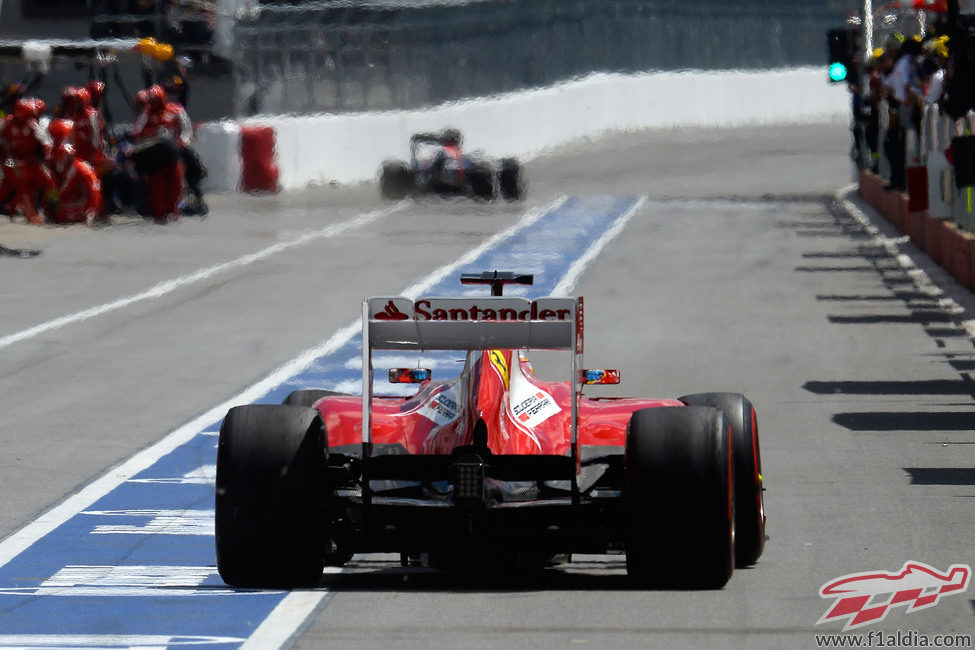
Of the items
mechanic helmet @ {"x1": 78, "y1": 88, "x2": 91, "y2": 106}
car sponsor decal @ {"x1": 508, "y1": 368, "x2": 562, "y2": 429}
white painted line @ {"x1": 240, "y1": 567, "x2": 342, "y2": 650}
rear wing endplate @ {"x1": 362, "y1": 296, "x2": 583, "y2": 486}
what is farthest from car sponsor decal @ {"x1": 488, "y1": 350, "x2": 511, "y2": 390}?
mechanic helmet @ {"x1": 78, "y1": 88, "x2": 91, "y2": 106}

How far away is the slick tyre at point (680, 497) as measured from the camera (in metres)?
7.38

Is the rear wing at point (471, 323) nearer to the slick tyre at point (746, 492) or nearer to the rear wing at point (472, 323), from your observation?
the rear wing at point (472, 323)

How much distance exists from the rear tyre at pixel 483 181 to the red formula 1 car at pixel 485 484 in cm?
2549

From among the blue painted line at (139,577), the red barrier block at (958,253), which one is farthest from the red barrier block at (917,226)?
the blue painted line at (139,577)

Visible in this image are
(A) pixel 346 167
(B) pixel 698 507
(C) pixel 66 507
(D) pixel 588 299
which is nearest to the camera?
(B) pixel 698 507

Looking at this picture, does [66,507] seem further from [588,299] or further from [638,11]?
[638,11]

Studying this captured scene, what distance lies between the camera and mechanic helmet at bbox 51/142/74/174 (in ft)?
93.8

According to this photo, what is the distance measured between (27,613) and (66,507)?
259 cm

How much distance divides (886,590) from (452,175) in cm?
2640

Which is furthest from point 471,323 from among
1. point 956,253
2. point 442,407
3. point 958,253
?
point 956,253

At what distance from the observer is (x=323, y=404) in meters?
8.53

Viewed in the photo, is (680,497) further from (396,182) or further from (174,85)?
(396,182)

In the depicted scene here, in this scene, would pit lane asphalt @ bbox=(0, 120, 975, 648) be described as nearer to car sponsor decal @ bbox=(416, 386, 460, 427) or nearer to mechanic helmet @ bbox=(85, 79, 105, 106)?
car sponsor decal @ bbox=(416, 386, 460, 427)

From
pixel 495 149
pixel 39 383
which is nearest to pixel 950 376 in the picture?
pixel 39 383
